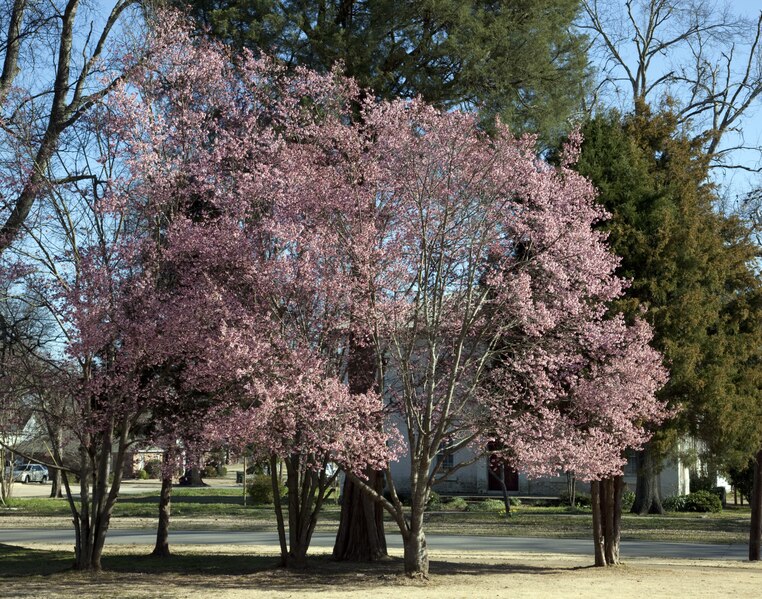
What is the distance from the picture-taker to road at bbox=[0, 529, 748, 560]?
21469 millimetres

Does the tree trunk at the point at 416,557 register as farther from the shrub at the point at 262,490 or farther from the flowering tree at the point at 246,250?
the shrub at the point at 262,490

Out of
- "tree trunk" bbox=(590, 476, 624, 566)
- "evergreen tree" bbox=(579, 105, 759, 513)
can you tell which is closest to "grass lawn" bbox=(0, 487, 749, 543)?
"tree trunk" bbox=(590, 476, 624, 566)

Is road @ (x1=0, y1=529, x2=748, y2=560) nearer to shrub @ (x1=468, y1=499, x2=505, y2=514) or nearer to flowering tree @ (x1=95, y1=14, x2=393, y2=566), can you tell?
flowering tree @ (x1=95, y1=14, x2=393, y2=566)

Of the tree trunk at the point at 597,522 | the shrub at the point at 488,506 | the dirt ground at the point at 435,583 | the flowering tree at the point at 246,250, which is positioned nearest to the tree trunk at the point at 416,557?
the dirt ground at the point at 435,583

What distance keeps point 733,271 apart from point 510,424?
670 centimetres

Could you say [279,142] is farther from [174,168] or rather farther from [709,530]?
[709,530]

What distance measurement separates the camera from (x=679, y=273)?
1695 centimetres

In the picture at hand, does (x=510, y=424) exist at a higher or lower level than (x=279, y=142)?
lower

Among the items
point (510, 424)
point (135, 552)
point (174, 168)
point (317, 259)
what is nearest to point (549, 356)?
point (510, 424)

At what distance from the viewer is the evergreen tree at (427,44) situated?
17.6 meters

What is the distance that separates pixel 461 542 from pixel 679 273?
403 inches

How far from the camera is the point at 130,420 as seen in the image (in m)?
15.5

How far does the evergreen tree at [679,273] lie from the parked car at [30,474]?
58.6m

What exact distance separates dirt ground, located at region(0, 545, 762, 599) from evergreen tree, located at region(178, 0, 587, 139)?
8.48 meters
